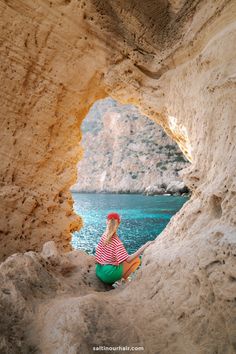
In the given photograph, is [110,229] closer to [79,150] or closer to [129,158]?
[79,150]

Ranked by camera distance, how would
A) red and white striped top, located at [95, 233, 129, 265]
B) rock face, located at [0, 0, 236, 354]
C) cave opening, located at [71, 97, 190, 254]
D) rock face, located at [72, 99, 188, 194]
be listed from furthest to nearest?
rock face, located at [72, 99, 188, 194], cave opening, located at [71, 97, 190, 254], red and white striped top, located at [95, 233, 129, 265], rock face, located at [0, 0, 236, 354]

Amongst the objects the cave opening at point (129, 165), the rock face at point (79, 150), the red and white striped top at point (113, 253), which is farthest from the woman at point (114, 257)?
the cave opening at point (129, 165)

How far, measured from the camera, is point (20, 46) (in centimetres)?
530

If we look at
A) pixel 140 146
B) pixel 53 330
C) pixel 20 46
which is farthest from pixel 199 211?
pixel 140 146

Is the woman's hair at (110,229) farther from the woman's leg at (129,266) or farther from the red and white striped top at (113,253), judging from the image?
the woman's leg at (129,266)

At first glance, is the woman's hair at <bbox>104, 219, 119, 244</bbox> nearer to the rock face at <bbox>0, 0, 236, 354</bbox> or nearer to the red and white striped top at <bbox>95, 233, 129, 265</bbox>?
the red and white striped top at <bbox>95, 233, 129, 265</bbox>

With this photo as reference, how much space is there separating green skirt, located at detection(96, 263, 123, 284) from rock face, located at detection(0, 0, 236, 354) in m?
0.24

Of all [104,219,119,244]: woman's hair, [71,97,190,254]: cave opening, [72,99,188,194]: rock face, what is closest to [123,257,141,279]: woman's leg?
[104,219,119,244]: woman's hair

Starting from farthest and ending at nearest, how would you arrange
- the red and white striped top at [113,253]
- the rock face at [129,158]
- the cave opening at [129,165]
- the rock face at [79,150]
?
the rock face at [129,158] < the cave opening at [129,165] < the red and white striped top at [113,253] < the rock face at [79,150]

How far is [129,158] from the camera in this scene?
65.8m

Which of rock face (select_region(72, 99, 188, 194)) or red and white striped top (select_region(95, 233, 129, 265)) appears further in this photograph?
rock face (select_region(72, 99, 188, 194))

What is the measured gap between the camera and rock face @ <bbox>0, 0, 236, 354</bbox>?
8.48 feet

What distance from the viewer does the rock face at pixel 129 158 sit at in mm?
58281

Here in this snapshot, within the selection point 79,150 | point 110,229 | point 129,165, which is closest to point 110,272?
point 110,229
